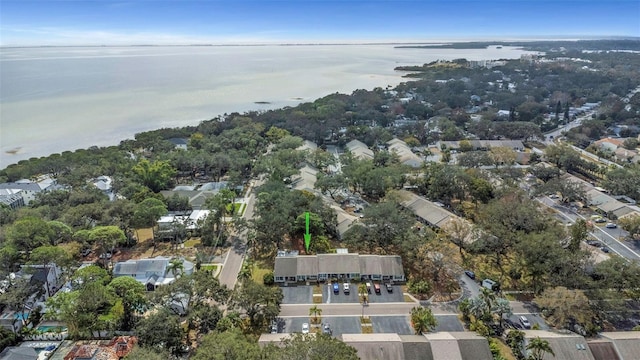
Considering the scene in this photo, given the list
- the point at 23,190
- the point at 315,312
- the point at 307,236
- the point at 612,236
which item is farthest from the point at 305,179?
the point at 23,190

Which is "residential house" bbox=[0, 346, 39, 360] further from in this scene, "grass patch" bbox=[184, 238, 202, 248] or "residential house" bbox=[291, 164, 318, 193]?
"residential house" bbox=[291, 164, 318, 193]

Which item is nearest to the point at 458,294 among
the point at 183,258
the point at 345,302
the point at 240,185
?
the point at 345,302

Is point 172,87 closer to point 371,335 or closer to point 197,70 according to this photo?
point 197,70

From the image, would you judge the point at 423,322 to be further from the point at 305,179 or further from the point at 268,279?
the point at 305,179

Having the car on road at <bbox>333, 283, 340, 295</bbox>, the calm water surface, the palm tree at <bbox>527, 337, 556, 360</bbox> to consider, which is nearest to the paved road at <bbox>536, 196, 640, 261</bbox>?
the palm tree at <bbox>527, 337, 556, 360</bbox>

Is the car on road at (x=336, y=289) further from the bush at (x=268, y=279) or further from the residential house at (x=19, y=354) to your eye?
the residential house at (x=19, y=354)
